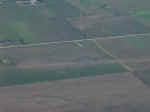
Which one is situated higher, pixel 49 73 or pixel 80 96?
pixel 49 73

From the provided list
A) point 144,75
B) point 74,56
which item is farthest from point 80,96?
point 74,56

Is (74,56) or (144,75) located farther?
(74,56)

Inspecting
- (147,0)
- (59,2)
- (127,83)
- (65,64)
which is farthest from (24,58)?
(147,0)

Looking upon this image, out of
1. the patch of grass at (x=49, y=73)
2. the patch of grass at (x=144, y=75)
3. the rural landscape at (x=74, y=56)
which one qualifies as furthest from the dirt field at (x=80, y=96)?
the patch of grass at (x=49, y=73)

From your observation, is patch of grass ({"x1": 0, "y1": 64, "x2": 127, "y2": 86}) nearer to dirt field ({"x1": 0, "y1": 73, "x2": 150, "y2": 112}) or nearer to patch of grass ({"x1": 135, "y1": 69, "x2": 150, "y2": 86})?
dirt field ({"x1": 0, "y1": 73, "x2": 150, "y2": 112})

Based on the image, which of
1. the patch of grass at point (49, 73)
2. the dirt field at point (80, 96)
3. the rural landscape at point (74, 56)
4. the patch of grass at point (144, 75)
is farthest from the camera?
the patch of grass at point (144, 75)

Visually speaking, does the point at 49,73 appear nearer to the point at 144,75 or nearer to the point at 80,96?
the point at 80,96

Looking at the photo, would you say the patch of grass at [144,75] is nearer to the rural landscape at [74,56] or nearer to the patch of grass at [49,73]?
the rural landscape at [74,56]

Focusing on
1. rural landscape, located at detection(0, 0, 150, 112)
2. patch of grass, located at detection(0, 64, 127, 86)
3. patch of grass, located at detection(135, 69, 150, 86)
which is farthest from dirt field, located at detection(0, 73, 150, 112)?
patch of grass, located at detection(0, 64, 127, 86)
